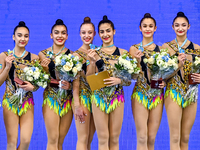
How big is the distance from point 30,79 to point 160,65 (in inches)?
66.9

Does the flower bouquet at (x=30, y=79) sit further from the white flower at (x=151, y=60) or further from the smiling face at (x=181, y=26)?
the smiling face at (x=181, y=26)

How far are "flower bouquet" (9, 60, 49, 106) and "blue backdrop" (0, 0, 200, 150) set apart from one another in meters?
1.71

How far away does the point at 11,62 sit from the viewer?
5.74 m

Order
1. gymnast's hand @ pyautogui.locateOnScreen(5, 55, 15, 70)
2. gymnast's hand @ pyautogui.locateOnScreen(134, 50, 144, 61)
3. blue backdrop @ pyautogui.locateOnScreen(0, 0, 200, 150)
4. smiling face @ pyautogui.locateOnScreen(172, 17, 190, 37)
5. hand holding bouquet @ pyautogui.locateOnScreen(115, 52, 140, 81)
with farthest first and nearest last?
blue backdrop @ pyautogui.locateOnScreen(0, 0, 200, 150), smiling face @ pyautogui.locateOnScreen(172, 17, 190, 37), gymnast's hand @ pyautogui.locateOnScreen(134, 50, 144, 61), gymnast's hand @ pyautogui.locateOnScreen(5, 55, 15, 70), hand holding bouquet @ pyautogui.locateOnScreen(115, 52, 140, 81)

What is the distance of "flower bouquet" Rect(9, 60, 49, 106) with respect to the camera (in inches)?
227

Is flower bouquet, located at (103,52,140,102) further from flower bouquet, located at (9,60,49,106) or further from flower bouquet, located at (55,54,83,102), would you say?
flower bouquet, located at (9,60,49,106)

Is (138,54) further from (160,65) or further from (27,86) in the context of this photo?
(27,86)

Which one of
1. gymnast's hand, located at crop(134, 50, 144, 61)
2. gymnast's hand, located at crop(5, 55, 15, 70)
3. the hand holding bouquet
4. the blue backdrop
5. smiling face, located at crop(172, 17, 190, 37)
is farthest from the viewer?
the blue backdrop

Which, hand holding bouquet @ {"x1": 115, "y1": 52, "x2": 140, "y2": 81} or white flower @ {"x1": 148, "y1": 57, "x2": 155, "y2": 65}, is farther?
white flower @ {"x1": 148, "y1": 57, "x2": 155, "y2": 65}

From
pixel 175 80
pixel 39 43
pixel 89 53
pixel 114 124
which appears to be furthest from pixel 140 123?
pixel 39 43

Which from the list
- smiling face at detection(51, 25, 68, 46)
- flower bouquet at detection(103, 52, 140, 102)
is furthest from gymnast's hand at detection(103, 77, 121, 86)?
smiling face at detection(51, 25, 68, 46)

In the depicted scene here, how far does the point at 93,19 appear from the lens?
7535 mm

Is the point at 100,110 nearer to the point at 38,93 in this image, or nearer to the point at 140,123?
the point at 140,123

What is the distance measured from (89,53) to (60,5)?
2.07 meters
